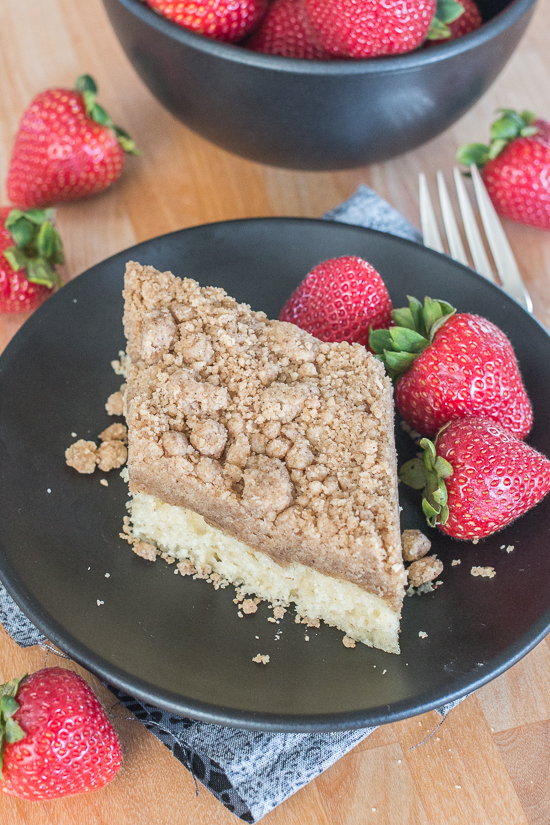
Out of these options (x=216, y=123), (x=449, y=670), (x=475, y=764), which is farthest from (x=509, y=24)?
(x=475, y=764)

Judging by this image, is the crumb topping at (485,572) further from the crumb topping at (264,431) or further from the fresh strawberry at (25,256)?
the fresh strawberry at (25,256)

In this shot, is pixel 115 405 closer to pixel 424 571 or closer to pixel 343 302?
pixel 343 302

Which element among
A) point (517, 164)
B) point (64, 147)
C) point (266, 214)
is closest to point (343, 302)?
point (266, 214)

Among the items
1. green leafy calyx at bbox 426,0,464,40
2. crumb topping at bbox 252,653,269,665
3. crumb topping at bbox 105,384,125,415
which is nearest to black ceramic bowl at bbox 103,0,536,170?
green leafy calyx at bbox 426,0,464,40

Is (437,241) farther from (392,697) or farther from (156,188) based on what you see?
(392,697)

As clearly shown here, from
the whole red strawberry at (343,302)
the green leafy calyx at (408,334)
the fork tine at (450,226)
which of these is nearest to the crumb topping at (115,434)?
the whole red strawberry at (343,302)
